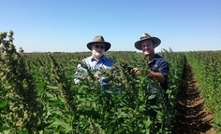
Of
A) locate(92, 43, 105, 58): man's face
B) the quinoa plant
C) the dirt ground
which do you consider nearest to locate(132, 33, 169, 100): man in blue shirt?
locate(92, 43, 105, 58): man's face

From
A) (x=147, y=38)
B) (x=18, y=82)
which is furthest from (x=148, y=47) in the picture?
(x=18, y=82)

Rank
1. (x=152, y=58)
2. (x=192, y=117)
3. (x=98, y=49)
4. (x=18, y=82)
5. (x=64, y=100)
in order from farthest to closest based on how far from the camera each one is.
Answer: (x=192, y=117) → (x=98, y=49) → (x=152, y=58) → (x=64, y=100) → (x=18, y=82)

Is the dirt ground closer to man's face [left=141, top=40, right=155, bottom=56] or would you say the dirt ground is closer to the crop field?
the crop field

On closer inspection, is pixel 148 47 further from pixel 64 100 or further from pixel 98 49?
pixel 64 100

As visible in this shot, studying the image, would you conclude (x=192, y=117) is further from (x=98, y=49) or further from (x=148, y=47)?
(x=98, y=49)

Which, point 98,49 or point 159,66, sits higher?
point 98,49

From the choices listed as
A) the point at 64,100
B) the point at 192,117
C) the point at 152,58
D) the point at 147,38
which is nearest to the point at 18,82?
the point at 64,100

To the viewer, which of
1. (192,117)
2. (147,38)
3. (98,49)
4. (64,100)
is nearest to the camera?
(64,100)

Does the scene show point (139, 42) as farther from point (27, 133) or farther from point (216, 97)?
point (216, 97)

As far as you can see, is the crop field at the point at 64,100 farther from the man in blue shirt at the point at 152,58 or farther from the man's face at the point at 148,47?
the man's face at the point at 148,47

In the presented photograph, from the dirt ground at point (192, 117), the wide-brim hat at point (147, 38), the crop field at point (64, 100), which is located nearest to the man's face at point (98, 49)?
the wide-brim hat at point (147, 38)

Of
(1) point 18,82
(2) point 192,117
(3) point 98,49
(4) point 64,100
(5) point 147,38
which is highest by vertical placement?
(5) point 147,38

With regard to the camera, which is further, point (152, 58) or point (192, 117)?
point (192, 117)

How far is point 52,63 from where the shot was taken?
7.61ft
